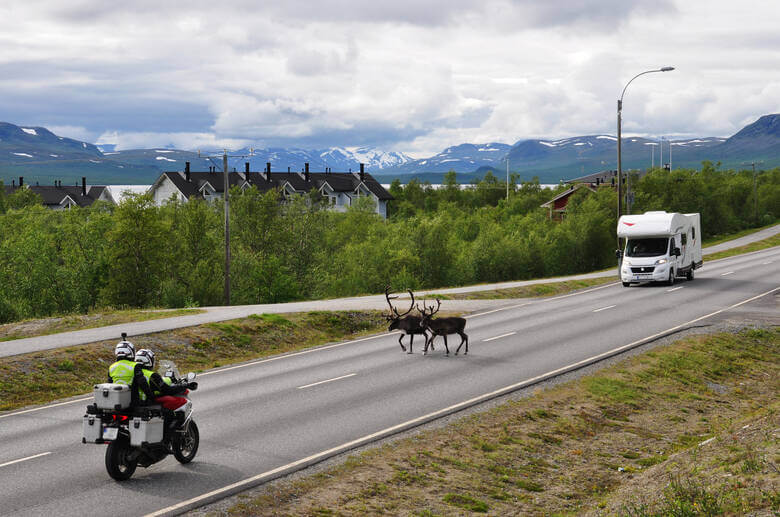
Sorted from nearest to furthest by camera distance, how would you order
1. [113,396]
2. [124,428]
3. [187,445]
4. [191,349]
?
[113,396] < [124,428] < [187,445] < [191,349]

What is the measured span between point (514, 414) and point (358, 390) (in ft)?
12.0

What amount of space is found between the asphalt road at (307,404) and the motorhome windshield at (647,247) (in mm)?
6299

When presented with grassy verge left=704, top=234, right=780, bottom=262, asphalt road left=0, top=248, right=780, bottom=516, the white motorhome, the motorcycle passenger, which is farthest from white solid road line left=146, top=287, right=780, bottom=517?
grassy verge left=704, top=234, right=780, bottom=262

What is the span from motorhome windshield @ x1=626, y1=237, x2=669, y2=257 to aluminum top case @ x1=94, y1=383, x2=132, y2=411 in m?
30.0

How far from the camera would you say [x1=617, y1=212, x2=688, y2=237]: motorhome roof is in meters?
35.0

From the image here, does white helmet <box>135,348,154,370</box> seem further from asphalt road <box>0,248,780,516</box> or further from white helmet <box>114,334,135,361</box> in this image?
asphalt road <box>0,248,780,516</box>

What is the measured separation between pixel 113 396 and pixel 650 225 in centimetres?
2967

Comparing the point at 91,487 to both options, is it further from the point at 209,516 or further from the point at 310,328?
the point at 310,328

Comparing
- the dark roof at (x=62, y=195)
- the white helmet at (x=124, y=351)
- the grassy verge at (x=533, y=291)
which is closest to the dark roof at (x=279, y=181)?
the dark roof at (x=62, y=195)

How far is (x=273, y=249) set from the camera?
6600 cm

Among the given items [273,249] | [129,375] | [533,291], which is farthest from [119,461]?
[273,249]

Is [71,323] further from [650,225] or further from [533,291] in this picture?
[650,225]

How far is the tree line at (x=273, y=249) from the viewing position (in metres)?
48.5

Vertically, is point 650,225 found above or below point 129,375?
above
